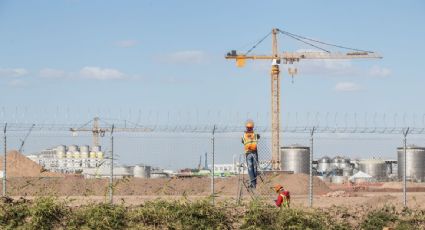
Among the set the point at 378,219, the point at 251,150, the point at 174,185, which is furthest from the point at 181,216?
the point at 174,185

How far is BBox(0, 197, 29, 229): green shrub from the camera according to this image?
1691 centimetres

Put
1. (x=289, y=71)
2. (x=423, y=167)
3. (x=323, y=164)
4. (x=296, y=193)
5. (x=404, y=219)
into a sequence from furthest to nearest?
(x=289, y=71)
(x=323, y=164)
(x=423, y=167)
(x=296, y=193)
(x=404, y=219)

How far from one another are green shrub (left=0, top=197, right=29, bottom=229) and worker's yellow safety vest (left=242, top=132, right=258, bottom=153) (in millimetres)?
7448

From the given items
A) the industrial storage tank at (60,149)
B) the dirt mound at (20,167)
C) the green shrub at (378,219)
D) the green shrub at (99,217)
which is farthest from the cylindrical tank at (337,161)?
the green shrub at (99,217)

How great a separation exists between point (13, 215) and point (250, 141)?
7904 mm

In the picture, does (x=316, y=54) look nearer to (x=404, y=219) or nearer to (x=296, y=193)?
(x=296, y=193)

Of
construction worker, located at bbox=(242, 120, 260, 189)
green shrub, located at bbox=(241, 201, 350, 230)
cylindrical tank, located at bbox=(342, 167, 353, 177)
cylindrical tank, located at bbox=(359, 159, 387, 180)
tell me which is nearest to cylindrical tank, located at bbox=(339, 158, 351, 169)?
cylindrical tank, located at bbox=(342, 167, 353, 177)

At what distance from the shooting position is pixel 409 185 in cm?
4919

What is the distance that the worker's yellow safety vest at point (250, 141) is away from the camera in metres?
23.1

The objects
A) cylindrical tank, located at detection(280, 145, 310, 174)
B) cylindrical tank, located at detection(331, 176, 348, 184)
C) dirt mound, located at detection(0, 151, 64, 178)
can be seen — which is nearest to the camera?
dirt mound, located at detection(0, 151, 64, 178)

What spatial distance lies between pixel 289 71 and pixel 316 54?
5411 mm

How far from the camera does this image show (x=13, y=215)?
17.1m

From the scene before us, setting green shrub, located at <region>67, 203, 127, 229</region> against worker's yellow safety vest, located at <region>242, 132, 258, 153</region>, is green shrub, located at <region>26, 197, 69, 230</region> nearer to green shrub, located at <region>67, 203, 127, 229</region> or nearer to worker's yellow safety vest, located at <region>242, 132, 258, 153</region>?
green shrub, located at <region>67, 203, 127, 229</region>

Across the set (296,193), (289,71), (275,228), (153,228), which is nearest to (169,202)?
(153,228)
